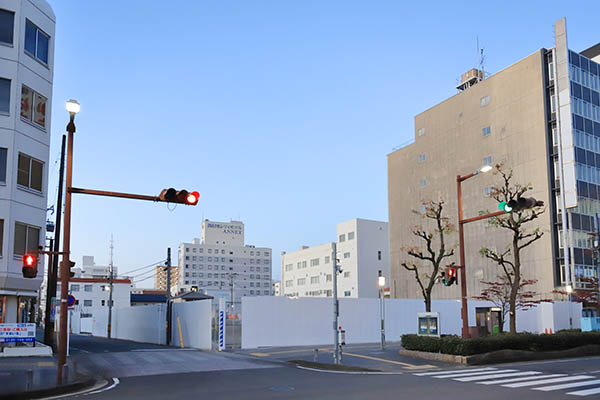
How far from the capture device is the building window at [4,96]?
28812 mm

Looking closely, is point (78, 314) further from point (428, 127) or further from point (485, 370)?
point (485, 370)

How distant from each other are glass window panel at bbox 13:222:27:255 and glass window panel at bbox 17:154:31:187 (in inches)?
83.3

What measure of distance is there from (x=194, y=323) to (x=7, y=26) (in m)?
19.1

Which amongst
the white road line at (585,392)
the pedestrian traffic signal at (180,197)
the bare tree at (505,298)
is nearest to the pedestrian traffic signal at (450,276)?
the white road line at (585,392)

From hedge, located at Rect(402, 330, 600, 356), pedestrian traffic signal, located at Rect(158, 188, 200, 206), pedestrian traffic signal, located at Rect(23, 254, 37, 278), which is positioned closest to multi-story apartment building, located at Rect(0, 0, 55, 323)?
pedestrian traffic signal, located at Rect(23, 254, 37, 278)

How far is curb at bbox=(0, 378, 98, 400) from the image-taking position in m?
14.9

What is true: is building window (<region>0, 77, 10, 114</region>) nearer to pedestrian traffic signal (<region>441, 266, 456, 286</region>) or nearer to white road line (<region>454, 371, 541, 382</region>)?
pedestrian traffic signal (<region>441, 266, 456, 286</region>)

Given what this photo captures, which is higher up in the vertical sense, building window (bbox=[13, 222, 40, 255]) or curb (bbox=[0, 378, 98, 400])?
building window (bbox=[13, 222, 40, 255])

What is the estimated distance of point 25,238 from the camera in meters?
29.4

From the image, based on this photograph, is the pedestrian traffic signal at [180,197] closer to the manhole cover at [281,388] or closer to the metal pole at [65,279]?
the metal pole at [65,279]

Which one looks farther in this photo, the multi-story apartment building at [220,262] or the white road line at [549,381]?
the multi-story apartment building at [220,262]

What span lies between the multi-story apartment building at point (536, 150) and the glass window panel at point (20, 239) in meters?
50.0

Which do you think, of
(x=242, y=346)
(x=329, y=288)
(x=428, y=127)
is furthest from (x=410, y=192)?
(x=242, y=346)

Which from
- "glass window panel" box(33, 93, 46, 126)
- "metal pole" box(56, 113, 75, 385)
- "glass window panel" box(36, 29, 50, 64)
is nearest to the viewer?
"metal pole" box(56, 113, 75, 385)
